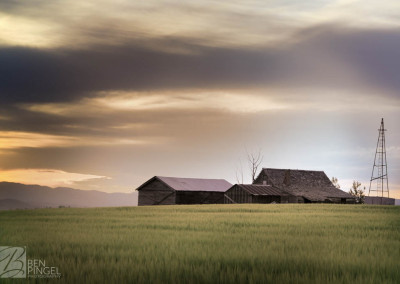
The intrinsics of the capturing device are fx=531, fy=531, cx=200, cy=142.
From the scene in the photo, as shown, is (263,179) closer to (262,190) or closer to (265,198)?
(262,190)

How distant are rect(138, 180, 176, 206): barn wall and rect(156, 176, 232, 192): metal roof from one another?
1008 mm

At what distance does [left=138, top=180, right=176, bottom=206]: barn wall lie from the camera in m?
76.7

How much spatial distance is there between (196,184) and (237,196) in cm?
689

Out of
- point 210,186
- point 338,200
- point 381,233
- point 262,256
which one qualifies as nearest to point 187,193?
point 210,186

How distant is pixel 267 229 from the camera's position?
2106cm

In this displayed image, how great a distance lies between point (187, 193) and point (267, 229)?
187 ft

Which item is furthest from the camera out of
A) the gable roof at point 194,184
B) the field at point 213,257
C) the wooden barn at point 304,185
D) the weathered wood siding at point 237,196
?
the wooden barn at point 304,185

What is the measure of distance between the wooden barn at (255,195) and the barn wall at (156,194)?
8.54 meters

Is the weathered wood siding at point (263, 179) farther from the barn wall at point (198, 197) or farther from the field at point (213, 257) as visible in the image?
the field at point (213, 257)

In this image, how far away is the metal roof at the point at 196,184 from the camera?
255ft

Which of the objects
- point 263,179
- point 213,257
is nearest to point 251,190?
point 263,179

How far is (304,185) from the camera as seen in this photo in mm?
87688

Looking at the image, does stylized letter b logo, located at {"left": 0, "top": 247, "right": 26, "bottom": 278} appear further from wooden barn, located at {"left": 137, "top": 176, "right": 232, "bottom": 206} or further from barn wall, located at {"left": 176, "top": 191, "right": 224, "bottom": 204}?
barn wall, located at {"left": 176, "top": 191, "right": 224, "bottom": 204}

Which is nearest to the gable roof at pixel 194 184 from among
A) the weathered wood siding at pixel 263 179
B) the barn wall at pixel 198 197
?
the barn wall at pixel 198 197
